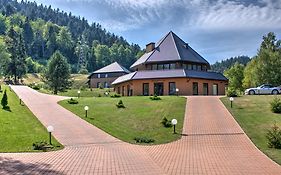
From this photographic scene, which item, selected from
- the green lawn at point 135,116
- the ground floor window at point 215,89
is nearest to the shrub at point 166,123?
the green lawn at point 135,116

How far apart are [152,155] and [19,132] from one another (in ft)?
30.5

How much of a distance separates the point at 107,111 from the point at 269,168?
62.5 feet

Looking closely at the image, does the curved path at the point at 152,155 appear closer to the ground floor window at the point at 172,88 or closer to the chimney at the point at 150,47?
the ground floor window at the point at 172,88

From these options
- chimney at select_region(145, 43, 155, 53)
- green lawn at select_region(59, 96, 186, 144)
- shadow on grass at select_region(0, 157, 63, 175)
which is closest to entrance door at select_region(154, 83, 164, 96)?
chimney at select_region(145, 43, 155, 53)

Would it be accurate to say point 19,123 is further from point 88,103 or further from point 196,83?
point 196,83

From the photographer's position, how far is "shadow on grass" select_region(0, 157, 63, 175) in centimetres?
1095

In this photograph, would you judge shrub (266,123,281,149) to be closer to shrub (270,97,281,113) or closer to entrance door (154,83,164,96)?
shrub (270,97,281,113)

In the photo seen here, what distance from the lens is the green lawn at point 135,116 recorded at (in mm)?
21283

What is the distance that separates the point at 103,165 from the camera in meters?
12.3

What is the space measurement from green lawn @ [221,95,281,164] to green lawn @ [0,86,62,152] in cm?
1148

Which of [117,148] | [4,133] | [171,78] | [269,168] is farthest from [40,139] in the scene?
[171,78]

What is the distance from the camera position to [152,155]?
14945 mm

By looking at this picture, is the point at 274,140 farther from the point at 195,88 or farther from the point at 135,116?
the point at 195,88

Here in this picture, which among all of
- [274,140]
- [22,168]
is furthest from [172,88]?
[22,168]
